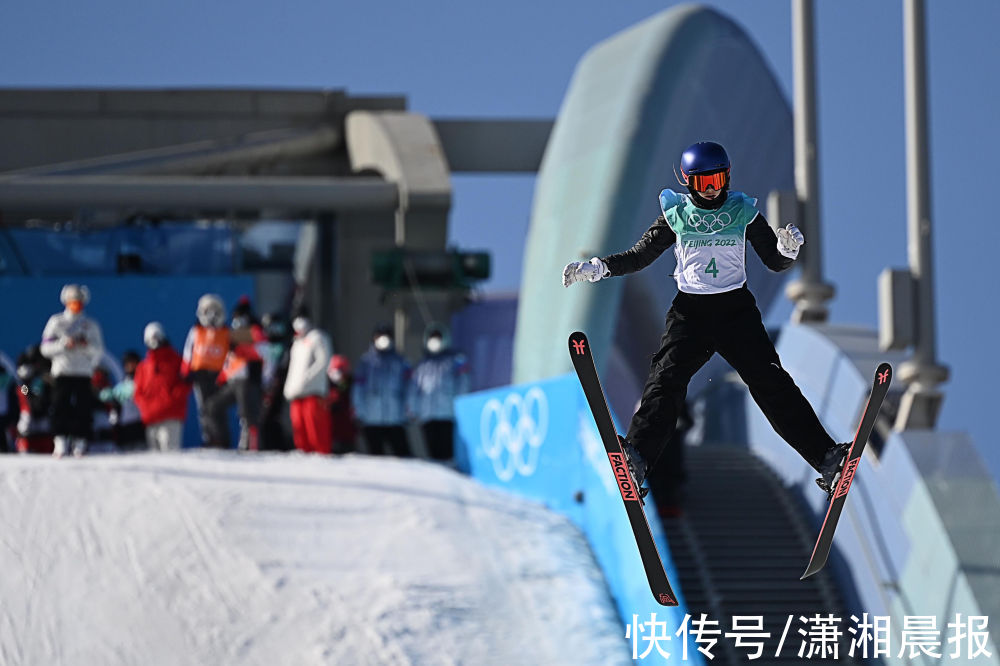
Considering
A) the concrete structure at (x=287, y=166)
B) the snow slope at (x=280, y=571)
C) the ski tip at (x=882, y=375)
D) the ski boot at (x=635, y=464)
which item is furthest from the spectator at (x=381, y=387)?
the ski tip at (x=882, y=375)

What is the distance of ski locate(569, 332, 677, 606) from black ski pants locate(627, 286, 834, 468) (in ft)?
0.31

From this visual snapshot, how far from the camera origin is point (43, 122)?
93.0ft

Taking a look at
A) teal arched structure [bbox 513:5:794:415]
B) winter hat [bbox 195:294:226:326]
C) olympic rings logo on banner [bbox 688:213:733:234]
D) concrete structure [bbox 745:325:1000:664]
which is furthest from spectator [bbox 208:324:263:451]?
olympic rings logo on banner [bbox 688:213:733:234]

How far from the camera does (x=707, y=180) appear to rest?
509cm

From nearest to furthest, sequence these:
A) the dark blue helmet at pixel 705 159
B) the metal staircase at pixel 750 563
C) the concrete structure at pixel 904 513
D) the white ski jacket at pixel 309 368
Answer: the dark blue helmet at pixel 705 159
the concrete structure at pixel 904 513
the metal staircase at pixel 750 563
the white ski jacket at pixel 309 368

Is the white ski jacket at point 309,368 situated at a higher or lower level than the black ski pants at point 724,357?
lower

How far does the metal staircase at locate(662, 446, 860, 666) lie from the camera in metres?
12.0

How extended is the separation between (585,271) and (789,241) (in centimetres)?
66

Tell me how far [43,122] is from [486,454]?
1581 centimetres

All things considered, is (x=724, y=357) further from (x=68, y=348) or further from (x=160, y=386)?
(x=160, y=386)

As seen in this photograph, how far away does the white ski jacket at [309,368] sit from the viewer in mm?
14383

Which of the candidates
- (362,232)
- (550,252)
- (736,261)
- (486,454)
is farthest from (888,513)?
(362,232)

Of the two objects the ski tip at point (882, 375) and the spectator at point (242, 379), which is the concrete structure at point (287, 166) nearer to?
the spectator at point (242, 379)

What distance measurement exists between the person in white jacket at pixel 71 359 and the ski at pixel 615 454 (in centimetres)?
870
